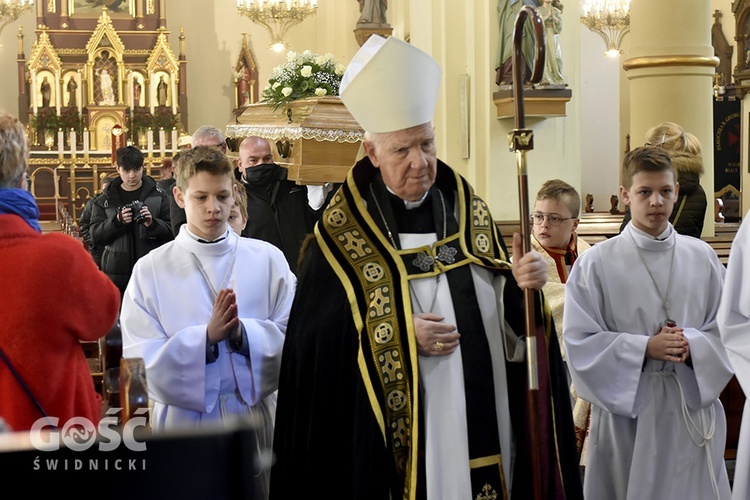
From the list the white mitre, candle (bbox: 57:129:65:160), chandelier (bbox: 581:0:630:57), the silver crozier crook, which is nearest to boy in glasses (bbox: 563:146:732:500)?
the silver crozier crook

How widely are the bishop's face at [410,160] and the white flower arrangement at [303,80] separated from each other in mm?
3410

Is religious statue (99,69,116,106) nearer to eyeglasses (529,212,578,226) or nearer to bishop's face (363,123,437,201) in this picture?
eyeglasses (529,212,578,226)

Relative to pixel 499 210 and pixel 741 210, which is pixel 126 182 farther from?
pixel 741 210

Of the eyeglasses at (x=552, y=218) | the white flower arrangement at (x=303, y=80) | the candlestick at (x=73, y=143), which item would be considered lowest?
the eyeglasses at (x=552, y=218)

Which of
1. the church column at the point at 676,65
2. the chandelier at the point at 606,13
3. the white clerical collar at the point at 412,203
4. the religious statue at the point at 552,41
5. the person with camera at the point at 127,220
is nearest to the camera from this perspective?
the white clerical collar at the point at 412,203

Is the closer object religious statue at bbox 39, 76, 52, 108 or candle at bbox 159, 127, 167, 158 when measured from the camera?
candle at bbox 159, 127, 167, 158

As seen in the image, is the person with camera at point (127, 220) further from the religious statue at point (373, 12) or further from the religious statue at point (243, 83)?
the religious statue at point (243, 83)

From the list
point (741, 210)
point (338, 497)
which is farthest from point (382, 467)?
point (741, 210)

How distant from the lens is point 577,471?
315cm

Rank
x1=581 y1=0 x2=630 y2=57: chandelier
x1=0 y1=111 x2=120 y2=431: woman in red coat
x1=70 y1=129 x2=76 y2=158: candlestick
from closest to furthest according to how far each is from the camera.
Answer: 1. x1=0 y1=111 x2=120 y2=431: woman in red coat
2. x1=581 y1=0 x2=630 y2=57: chandelier
3. x1=70 y1=129 x2=76 y2=158: candlestick

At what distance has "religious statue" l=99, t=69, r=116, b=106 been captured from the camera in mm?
18889

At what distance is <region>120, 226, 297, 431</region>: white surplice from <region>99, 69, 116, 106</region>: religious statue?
52.3 feet

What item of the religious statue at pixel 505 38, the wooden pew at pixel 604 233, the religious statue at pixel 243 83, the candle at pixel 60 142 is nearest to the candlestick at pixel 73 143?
the candle at pixel 60 142

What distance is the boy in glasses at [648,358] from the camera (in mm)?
3895
